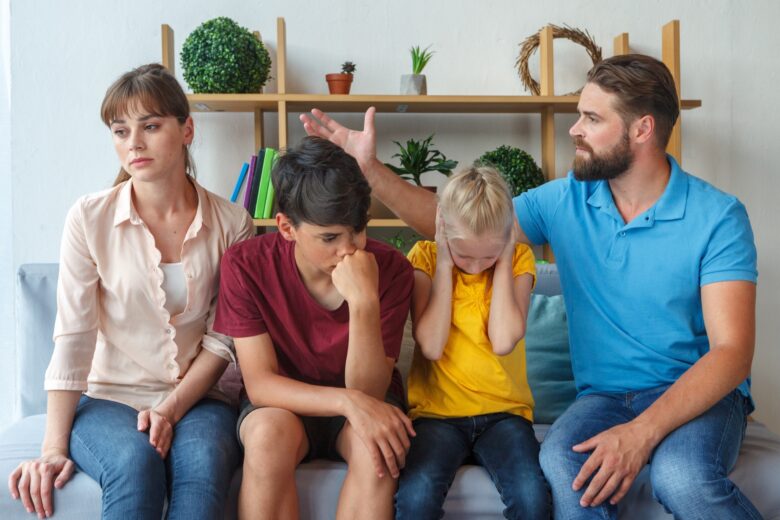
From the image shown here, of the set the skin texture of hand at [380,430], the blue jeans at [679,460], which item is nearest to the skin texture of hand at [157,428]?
the skin texture of hand at [380,430]

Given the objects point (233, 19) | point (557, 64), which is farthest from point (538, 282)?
point (233, 19)

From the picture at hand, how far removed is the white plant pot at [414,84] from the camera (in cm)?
268

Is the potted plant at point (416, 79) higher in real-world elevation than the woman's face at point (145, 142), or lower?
higher

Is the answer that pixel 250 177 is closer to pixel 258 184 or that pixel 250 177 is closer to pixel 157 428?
pixel 258 184

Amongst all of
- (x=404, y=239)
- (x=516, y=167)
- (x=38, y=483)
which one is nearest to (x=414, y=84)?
(x=516, y=167)

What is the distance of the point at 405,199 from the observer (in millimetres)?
2025

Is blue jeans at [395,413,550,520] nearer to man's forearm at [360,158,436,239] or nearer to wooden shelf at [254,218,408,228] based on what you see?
man's forearm at [360,158,436,239]

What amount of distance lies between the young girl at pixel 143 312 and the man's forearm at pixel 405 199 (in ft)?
1.27

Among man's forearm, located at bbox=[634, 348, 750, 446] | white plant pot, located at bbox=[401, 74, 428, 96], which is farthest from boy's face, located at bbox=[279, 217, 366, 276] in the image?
white plant pot, located at bbox=[401, 74, 428, 96]

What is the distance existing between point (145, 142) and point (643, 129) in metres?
1.07

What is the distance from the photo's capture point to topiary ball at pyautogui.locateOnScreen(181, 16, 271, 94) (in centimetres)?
253

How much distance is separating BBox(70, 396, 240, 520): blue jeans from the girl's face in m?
0.58

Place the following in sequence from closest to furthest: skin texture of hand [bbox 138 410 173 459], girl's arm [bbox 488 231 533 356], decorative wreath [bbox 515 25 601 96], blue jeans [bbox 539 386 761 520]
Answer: blue jeans [bbox 539 386 761 520], skin texture of hand [bbox 138 410 173 459], girl's arm [bbox 488 231 533 356], decorative wreath [bbox 515 25 601 96]

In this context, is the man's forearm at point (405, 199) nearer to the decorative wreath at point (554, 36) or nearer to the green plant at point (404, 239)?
the green plant at point (404, 239)
